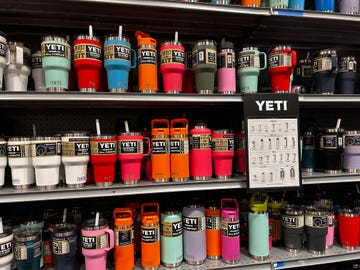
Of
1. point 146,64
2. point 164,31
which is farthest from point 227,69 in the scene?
point 164,31

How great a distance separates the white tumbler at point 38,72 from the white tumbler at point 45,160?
0.30 m

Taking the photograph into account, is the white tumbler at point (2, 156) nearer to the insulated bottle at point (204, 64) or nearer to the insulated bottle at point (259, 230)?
the insulated bottle at point (204, 64)

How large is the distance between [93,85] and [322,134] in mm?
1358

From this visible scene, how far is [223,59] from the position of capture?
1.41 metres

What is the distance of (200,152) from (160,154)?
22 cm

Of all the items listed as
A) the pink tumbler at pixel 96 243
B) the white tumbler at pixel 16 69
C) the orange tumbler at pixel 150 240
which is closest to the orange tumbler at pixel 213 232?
the orange tumbler at pixel 150 240

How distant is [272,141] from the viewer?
4.66 feet

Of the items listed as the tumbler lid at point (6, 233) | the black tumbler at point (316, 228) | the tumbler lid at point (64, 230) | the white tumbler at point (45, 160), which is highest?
the white tumbler at point (45, 160)

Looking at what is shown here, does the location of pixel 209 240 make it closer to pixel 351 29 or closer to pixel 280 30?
pixel 280 30

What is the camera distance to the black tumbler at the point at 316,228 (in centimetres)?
144

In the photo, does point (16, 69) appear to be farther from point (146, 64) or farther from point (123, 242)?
point (123, 242)

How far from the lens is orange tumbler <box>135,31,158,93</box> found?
4.35 ft

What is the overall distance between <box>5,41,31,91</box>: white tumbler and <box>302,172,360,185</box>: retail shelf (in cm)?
160

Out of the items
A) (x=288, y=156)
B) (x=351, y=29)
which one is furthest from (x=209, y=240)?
(x=351, y=29)
